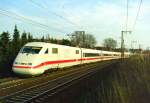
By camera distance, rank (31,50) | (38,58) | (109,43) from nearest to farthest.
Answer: (38,58)
(31,50)
(109,43)

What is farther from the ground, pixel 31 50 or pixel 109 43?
pixel 109 43

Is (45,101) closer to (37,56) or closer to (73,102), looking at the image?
(73,102)

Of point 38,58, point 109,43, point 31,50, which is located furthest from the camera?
point 109,43

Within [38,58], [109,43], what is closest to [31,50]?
[38,58]

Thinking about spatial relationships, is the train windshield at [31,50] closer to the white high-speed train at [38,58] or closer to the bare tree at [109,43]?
the white high-speed train at [38,58]

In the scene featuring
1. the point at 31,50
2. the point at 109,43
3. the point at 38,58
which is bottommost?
the point at 38,58

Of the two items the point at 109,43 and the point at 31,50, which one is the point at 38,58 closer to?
the point at 31,50

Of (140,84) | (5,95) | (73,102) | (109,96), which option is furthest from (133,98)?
(5,95)

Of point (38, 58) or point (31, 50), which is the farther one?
point (31, 50)

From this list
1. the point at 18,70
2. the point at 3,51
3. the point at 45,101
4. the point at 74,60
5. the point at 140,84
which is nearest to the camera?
the point at 140,84

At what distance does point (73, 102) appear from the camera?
509 inches

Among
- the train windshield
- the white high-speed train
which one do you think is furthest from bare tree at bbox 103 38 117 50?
the train windshield

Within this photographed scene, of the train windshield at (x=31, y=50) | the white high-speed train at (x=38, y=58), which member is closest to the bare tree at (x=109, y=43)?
the white high-speed train at (x=38, y=58)

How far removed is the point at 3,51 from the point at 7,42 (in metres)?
2.95
